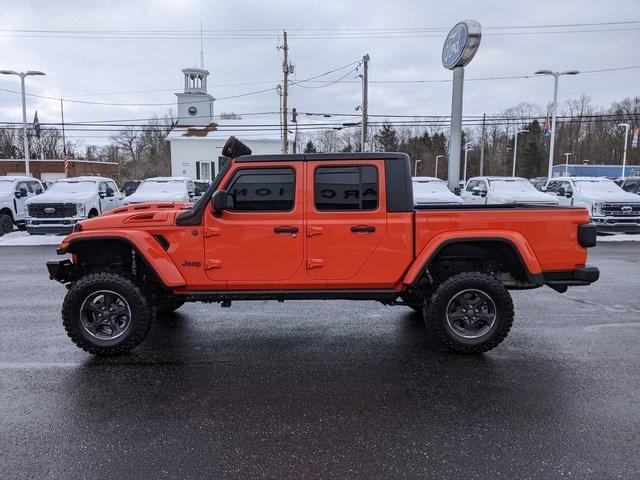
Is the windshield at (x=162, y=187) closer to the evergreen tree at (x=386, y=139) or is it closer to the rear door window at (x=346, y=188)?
the rear door window at (x=346, y=188)

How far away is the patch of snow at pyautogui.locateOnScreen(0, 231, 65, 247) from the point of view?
14002 mm

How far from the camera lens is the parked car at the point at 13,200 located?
15.6 m

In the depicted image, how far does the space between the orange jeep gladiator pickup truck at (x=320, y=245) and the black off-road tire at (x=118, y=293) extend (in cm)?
1

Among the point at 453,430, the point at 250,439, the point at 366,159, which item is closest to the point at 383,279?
the point at 366,159

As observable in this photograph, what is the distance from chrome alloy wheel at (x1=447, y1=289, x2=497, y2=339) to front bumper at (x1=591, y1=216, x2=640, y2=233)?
41.2 ft

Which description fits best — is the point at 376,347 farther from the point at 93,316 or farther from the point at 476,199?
the point at 476,199

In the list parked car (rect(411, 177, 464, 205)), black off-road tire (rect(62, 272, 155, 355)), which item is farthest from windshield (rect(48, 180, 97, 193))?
black off-road tire (rect(62, 272, 155, 355))

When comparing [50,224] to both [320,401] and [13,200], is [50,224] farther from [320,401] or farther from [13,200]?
[320,401]

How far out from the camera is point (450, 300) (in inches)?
193

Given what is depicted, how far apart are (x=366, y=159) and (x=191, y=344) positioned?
2771 millimetres

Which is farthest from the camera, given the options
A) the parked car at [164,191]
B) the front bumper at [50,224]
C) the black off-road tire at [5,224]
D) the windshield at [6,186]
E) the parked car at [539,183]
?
the parked car at [539,183]

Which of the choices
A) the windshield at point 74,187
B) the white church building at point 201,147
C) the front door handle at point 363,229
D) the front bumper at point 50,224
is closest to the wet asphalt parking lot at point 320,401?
the front door handle at point 363,229

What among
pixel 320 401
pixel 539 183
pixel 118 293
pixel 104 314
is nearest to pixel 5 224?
pixel 104 314

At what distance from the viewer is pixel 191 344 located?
17.5 feet
